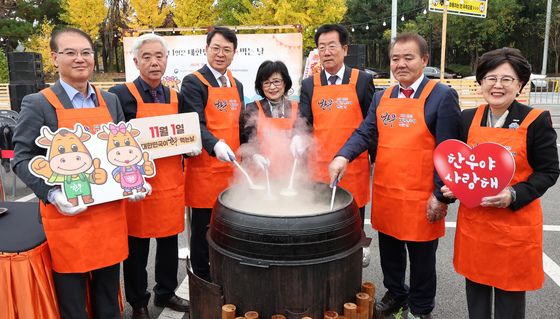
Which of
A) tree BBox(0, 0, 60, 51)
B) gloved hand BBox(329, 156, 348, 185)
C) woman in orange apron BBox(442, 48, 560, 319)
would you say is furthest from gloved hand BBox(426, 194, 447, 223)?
tree BBox(0, 0, 60, 51)

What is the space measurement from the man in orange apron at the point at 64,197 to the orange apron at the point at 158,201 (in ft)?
1.24

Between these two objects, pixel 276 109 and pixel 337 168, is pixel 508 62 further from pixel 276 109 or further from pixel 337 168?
pixel 276 109

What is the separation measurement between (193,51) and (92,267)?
24.3 ft

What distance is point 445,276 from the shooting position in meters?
3.89

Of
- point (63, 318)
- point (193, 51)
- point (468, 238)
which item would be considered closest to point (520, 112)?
point (468, 238)

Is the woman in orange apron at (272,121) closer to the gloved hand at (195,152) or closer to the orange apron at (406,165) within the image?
the gloved hand at (195,152)

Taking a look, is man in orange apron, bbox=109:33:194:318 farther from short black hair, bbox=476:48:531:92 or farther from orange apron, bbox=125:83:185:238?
short black hair, bbox=476:48:531:92

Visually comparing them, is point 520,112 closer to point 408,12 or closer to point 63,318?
point 63,318

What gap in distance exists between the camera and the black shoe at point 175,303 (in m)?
3.28

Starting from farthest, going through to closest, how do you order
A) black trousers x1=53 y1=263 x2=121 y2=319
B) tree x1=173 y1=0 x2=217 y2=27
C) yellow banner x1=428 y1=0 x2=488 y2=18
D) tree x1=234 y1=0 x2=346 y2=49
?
tree x1=173 y1=0 x2=217 y2=27, tree x1=234 y1=0 x2=346 y2=49, yellow banner x1=428 y1=0 x2=488 y2=18, black trousers x1=53 y1=263 x2=121 y2=319

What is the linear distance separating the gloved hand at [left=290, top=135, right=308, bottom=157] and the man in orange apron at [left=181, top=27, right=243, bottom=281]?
1.50 ft

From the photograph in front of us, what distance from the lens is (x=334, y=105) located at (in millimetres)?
3240

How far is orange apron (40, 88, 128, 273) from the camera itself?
228cm

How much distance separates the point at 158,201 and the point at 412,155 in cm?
173
